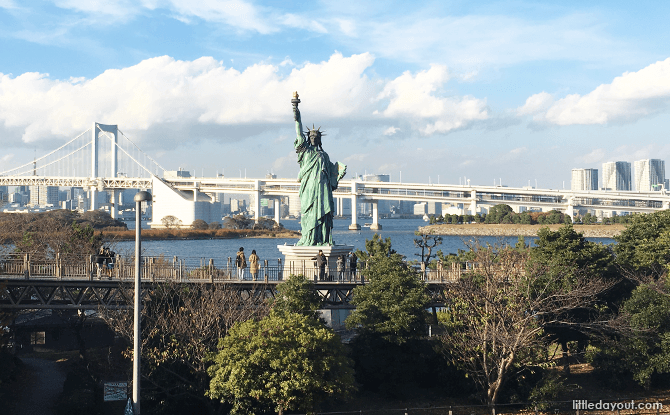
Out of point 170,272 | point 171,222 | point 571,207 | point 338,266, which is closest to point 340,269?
point 338,266

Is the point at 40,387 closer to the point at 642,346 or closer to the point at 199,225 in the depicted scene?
the point at 642,346

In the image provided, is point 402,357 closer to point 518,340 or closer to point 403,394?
point 403,394

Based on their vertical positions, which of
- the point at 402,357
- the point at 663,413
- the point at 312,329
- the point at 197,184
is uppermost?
the point at 197,184

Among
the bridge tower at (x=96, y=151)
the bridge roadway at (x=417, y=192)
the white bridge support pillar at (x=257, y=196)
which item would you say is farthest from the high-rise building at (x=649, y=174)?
the bridge tower at (x=96, y=151)

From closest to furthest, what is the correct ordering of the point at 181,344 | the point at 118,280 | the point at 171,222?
1. the point at 181,344
2. the point at 118,280
3. the point at 171,222

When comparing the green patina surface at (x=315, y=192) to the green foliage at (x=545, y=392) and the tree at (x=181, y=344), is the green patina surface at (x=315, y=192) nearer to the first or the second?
the tree at (x=181, y=344)

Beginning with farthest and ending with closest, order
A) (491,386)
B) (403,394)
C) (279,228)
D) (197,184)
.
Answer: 1. (197,184)
2. (279,228)
3. (403,394)
4. (491,386)

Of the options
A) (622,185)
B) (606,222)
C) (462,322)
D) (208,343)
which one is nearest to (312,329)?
(208,343)
